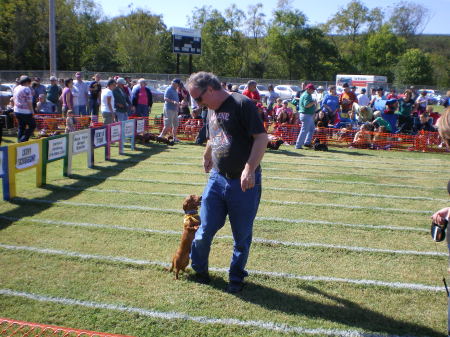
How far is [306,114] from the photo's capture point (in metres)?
12.0

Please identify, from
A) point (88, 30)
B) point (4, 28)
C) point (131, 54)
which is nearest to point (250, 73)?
point (131, 54)

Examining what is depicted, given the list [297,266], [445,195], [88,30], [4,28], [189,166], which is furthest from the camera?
[88,30]

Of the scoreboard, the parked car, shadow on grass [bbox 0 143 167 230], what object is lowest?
shadow on grass [bbox 0 143 167 230]

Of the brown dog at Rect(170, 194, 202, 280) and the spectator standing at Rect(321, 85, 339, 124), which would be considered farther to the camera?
the spectator standing at Rect(321, 85, 339, 124)

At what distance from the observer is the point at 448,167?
10.7 meters

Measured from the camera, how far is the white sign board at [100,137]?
30.8ft

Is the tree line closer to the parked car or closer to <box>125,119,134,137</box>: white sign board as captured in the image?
the parked car

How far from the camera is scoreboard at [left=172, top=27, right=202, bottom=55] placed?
108 ft

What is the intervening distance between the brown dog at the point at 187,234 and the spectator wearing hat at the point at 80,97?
11.6m

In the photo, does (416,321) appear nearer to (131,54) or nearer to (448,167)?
→ (448,167)

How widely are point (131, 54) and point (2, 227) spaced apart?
54.7 metres

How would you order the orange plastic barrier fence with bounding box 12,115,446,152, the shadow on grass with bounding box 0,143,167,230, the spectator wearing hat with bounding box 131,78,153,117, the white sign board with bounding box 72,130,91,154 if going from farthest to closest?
the spectator wearing hat with bounding box 131,78,153,117, the orange plastic barrier fence with bounding box 12,115,446,152, the white sign board with bounding box 72,130,91,154, the shadow on grass with bounding box 0,143,167,230

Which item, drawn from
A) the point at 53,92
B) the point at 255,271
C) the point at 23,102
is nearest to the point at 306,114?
the point at 23,102

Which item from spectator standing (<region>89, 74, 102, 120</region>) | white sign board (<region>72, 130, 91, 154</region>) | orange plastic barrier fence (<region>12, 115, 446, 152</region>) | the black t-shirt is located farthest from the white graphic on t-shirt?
→ spectator standing (<region>89, 74, 102, 120</region>)
